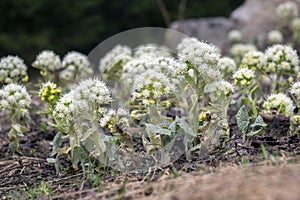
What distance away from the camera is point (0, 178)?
323cm

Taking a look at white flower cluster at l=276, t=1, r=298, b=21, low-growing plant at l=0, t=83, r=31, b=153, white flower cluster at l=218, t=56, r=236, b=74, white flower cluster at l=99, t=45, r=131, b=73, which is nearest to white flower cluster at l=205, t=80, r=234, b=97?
white flower cluster at l=218, t=56, r=236, b=74

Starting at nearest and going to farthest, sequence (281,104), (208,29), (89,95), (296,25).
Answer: (89,95) → (281,104) → (296,25) → (208,29)

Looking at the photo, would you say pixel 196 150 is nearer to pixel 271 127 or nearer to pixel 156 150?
pixel 156 150

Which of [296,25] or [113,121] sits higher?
[296,25]

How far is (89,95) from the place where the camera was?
9.09 ft

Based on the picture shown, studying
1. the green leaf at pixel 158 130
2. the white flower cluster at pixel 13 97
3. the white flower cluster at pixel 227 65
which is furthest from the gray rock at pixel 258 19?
the green leaf at pixel 158 130

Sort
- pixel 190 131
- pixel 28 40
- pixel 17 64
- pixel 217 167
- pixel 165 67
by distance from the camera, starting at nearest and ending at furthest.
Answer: pixel 217 167 < pixel 190 131 < pixel 165 67 < pixel 17 64 < pixel 28 40

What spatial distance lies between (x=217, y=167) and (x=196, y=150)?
39 cm

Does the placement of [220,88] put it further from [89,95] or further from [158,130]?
[89,95]

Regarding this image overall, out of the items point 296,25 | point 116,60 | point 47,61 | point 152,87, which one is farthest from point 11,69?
point 296,25

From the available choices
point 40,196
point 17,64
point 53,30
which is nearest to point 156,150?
point 40,196

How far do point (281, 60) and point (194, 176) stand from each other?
1.43 metres

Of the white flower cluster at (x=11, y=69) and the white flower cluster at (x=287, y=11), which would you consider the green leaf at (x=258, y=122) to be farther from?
the white flower cluster at (x=287, y=11)

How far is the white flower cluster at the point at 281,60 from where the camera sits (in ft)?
11.6
